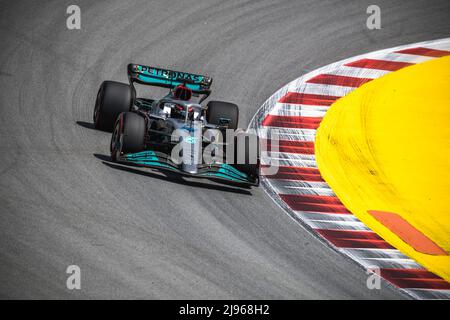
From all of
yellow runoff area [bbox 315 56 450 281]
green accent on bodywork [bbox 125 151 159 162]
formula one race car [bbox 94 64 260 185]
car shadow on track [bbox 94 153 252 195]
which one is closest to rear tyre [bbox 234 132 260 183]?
formula one race car [bbox 94 64 260 185]

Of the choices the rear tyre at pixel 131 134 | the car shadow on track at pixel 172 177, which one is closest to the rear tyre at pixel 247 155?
the car shadow on track at pixel 172 177

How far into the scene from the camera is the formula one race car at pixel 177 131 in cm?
1033

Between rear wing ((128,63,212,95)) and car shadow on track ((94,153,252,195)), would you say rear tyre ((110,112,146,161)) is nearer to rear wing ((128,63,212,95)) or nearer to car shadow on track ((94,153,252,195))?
car shadow on track ((94,153,252,195))

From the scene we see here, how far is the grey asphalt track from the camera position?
303 inches

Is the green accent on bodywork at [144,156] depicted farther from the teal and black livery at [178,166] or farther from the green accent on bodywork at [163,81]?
the green accent on bodywork at [163,81]

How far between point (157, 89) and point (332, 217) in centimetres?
562

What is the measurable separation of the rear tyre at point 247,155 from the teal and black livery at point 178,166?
15 cm

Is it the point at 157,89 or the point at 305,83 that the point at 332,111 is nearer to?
the point at 305,83

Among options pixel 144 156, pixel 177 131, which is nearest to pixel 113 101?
pixel 177 131

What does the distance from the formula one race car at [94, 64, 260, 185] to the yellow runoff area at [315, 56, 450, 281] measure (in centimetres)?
181

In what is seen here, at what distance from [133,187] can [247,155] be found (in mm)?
1848

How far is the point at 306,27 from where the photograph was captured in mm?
18859

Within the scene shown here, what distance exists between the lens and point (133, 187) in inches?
392
